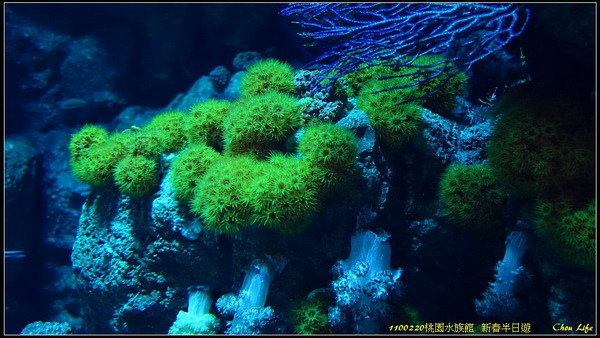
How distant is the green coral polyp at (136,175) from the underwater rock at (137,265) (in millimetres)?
207

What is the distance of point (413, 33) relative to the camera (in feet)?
10.0

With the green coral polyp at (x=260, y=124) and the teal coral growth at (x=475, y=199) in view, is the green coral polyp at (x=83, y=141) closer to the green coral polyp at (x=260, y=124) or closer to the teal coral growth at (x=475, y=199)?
the green coral polyp at (x=260, y=124)

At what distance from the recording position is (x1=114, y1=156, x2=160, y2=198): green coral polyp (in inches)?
141

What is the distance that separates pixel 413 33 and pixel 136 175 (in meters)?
2.88

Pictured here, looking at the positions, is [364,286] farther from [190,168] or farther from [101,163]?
[101,163]

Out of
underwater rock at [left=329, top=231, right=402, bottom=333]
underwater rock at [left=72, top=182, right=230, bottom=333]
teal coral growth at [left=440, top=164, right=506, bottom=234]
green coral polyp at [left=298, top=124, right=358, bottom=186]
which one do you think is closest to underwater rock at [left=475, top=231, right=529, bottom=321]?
teal coral growth at [left=440, top=164, right=506, bottom=234]

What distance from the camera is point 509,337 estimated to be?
111 inches

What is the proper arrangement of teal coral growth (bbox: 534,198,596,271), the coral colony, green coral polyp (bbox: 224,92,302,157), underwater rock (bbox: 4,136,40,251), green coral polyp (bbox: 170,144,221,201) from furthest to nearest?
underwater rock (bbox: 4,136,40,251)
green coral polyp (bbox: 170,144,221,201)
green coral polyp (bbox: 224,92,302,157)
the coral colony
teal coral growth (bbox: 534,198,596,271)

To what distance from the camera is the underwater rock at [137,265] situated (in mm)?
3607

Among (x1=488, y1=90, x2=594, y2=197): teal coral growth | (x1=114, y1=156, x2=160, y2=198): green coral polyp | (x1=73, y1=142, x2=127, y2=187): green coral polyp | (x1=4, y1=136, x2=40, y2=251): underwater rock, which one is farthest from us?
(x1=4, y1=136, x2=40, y2=251): underwater rock

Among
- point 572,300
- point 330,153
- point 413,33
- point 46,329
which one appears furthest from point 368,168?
point 46,329

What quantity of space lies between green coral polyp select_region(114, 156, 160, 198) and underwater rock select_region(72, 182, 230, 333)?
8.1 inches

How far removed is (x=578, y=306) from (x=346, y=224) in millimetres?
1812

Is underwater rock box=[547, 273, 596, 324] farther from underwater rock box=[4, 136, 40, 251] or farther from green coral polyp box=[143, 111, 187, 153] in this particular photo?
underwater rock box=[4, 136, 40, 251]
